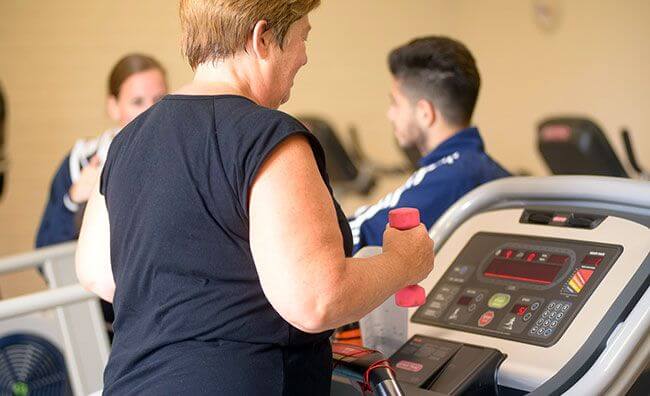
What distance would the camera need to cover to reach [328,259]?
1207 millimetres

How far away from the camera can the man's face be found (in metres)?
2.84

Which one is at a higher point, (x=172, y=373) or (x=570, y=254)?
(x=172, y=373)

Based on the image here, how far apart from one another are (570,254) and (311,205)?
2.54 feet

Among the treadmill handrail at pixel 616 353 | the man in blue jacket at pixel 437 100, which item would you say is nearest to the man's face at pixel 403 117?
the man in blue jacket at pixel 437 100

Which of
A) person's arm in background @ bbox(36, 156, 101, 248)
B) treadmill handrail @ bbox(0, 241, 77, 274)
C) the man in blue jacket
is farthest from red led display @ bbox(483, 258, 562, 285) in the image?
person's arm in background @ bbox(36, 156, 101, 248)

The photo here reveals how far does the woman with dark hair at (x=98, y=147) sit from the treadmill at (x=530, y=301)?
152cm

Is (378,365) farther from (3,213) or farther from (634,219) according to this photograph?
(3,213)

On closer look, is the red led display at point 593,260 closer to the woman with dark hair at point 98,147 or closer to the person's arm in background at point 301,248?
the person's arm in background at point 301,248

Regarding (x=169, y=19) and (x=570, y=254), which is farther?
(x=169, y=19)

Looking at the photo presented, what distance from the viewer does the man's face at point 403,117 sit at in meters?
→ 2.84

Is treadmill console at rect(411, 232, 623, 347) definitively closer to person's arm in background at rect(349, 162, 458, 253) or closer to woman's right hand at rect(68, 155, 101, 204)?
person's arm in background at rect(349, 162, 458, 253)

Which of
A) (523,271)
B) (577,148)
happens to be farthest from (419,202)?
(577,148)

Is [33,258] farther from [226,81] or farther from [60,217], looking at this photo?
[226,81]

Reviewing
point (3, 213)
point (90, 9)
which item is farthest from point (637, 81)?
point (3, 213)
